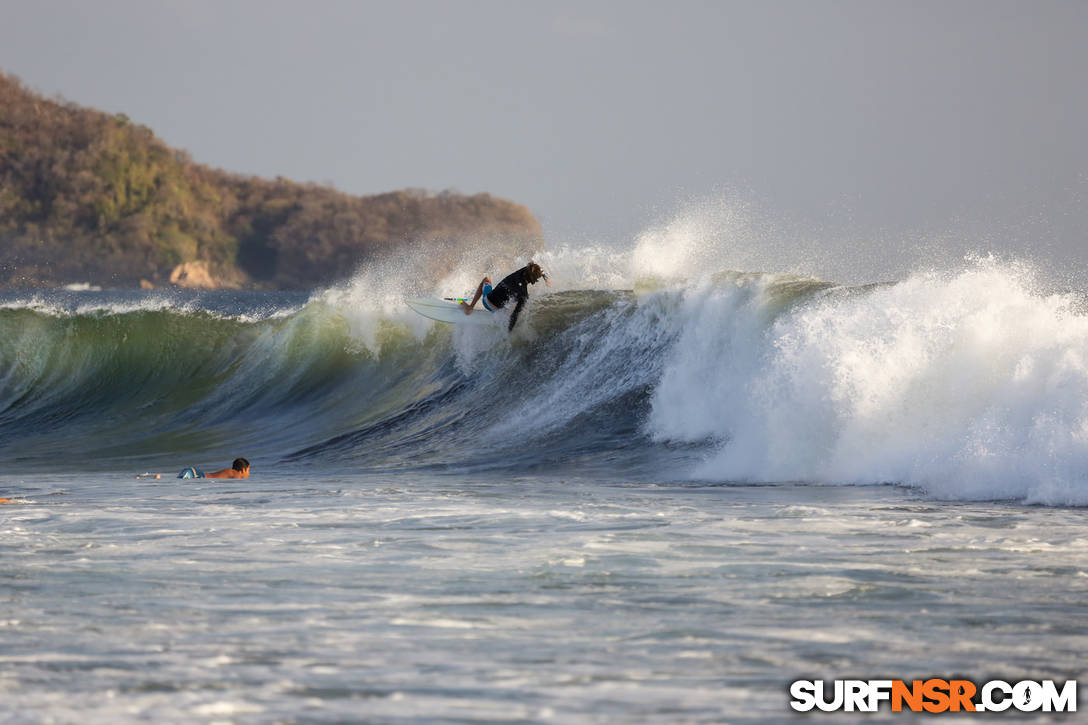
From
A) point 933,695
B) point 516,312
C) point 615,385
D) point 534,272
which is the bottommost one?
point 933,695

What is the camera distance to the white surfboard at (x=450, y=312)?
18000mm

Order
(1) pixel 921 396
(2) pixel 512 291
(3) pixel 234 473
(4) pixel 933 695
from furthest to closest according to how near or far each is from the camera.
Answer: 1. (2) pixel 512 291
2. (3) pixel 234 473
3. (1) pixel 921 396
4. (4) pixel 933 695

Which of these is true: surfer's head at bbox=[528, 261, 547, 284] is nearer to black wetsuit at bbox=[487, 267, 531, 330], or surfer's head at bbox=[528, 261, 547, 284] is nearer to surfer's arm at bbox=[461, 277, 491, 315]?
black wetsuit at bbox=[487, 267, 531, 330]

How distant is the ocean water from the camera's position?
14.9 feet

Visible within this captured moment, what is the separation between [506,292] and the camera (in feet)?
56.6

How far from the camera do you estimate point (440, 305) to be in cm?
1841

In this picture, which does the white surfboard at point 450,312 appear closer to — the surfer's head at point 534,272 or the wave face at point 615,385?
the wave face at point 615,385

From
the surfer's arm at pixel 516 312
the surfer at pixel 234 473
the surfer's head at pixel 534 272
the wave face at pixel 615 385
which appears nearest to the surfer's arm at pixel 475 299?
the surfer's arm at pixel 516 312

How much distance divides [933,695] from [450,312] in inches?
568

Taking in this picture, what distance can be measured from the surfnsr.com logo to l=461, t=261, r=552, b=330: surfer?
40.4ft

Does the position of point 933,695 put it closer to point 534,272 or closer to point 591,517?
point 591,517

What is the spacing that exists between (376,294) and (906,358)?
43.3 ft

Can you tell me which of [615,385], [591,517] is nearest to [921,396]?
[591,517]

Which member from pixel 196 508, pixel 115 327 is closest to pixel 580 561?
pixel 196 508
